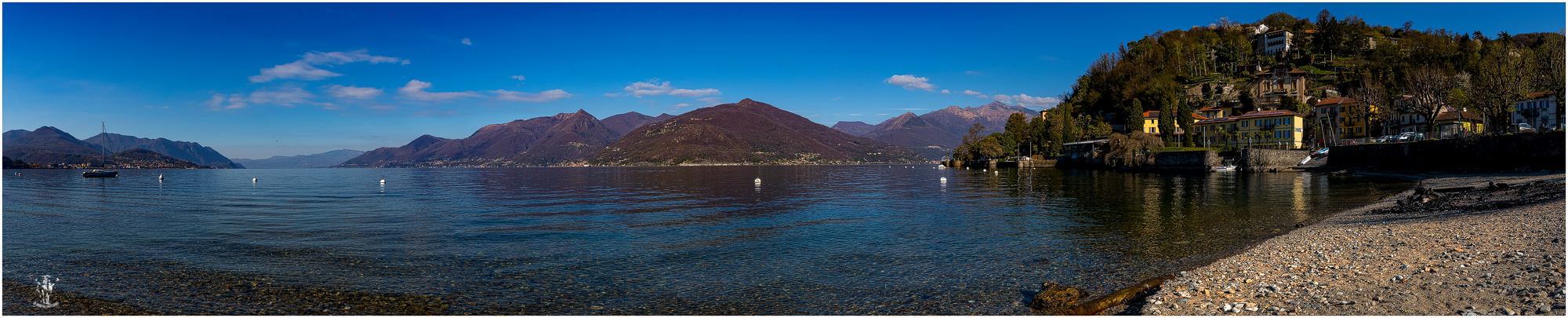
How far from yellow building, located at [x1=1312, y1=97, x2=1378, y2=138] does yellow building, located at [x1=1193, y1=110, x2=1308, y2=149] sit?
222 centimetres

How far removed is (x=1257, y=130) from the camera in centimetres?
9456

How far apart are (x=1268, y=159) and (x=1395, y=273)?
76.6m

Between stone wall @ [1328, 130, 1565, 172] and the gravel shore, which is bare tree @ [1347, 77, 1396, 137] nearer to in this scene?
stone wall @ [1328, 130, 1565, 172]

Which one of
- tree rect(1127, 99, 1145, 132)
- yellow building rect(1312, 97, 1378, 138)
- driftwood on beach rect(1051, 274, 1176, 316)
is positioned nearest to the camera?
driftwood on beach rect(1051, 274, 1176, 316)

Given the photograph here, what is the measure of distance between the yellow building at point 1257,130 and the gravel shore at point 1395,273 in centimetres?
8508

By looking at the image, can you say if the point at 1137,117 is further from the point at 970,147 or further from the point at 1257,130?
the point at 970,147

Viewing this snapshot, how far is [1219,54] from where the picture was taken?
452ft

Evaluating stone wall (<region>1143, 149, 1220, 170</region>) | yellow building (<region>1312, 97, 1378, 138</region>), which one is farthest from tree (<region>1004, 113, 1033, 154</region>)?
yellow building (<region>1312, 97, 1378, 138</region>)

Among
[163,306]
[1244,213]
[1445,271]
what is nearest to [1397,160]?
[1244,213]

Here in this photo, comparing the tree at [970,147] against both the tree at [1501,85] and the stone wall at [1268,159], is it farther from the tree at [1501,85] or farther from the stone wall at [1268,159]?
the tree at [1501,85]

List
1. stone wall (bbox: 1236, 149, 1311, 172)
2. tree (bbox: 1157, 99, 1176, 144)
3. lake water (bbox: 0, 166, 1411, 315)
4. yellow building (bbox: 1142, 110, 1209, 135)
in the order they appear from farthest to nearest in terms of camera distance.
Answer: yellow building (bbox: 1142, 110, 1209, 135) < tree (bbox: 1157, 99, 1176, 144) < stone wall (bbox: 1236, 149, 1311, 172) < lake water (bbox: 0, 166, 1411, 315)

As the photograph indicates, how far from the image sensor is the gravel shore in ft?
30.7

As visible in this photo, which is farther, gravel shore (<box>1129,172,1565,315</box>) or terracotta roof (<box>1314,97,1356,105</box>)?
terracotta roof (<box>1314,97,1356,105</box>)

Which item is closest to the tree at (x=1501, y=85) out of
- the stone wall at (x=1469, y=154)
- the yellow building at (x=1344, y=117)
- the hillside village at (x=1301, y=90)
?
the hillside village at (x=1301, y=90)
